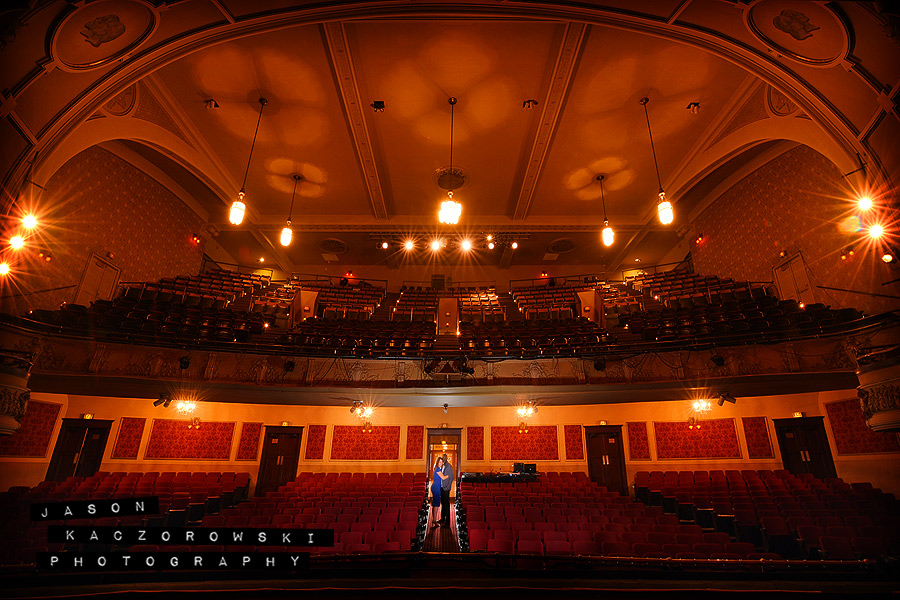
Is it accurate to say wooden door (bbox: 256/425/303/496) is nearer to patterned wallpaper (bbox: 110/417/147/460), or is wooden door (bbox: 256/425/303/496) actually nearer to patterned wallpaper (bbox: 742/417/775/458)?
patterned wallpaper (bbox: 110/417/147/460)

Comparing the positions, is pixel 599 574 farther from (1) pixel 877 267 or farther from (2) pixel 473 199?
(2) pixel 473 199

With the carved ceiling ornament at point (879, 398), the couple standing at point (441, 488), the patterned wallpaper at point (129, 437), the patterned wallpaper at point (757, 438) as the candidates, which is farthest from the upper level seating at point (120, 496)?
the patterned wallpaper at point (757, 438)

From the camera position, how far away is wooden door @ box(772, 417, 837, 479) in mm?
8234

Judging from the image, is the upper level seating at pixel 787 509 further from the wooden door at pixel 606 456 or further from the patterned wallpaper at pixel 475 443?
the patterned wallpaper at pixel 475 443

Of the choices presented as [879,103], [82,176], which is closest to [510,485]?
[879,103]

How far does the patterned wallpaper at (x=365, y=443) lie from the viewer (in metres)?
10.6

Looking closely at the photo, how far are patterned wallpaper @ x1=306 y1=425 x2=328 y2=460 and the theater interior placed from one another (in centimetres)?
8

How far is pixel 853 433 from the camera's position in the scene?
7.76 meters

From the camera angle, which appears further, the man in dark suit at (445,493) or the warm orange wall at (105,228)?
the warm orange wall at (105,228)

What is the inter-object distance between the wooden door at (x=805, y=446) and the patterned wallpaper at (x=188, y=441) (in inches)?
510

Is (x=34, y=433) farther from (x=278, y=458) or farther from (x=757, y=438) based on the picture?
(x=757, y=438)

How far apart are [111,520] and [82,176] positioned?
275 inches

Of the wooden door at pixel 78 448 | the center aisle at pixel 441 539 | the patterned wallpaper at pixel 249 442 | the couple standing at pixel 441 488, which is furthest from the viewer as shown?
the patterned wallpaper at pixel 249 442

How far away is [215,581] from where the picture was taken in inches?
109
